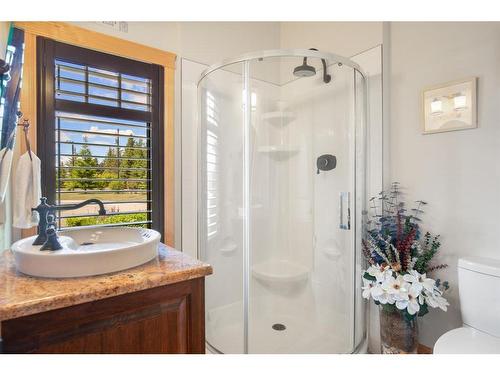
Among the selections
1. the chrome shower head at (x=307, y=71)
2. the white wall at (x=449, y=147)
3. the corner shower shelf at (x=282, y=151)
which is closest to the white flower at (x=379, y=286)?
the white wall at (x=449, y=147)

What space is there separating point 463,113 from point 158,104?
77.6 inches

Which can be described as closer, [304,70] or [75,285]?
[75,285]

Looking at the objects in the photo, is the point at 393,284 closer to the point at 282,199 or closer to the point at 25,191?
the point at 282,199

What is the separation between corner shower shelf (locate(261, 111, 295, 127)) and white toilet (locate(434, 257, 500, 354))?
1.37 meters

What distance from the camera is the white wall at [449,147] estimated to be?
1.62m

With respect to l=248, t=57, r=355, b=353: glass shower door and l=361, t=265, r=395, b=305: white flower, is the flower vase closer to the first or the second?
l=361, t=265, r=395, b=305: white flower

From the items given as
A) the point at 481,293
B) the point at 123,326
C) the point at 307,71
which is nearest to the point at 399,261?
the point at 481,293

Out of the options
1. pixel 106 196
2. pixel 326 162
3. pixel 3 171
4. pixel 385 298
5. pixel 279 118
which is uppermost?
pixel 279 118

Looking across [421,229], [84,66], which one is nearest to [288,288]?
[421,229]

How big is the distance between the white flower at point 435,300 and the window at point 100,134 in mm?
1769

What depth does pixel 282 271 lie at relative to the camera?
2238 millimetres

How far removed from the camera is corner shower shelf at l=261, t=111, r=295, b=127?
81.7 inches

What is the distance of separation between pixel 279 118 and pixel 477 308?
1608mm

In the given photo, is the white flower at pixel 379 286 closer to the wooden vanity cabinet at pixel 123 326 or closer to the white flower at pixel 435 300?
the white flower at pixel 435 300
